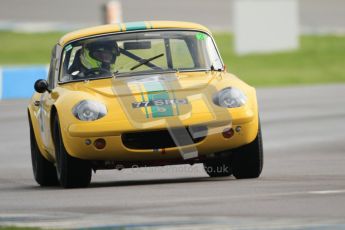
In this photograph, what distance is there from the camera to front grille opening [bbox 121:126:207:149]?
9633 mm

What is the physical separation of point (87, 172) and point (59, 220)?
254 centimetres

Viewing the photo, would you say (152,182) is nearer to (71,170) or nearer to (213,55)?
(71,170)

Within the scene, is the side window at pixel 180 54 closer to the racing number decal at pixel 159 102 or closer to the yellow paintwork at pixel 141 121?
the yellow paintwork at pixel 141 121

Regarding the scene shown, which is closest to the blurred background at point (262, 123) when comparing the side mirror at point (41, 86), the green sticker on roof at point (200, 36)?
the side mirror at point (41, 86)

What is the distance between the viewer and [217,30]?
3378 cm

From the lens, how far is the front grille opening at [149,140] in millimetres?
9633

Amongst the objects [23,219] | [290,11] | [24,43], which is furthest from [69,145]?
[24,43]

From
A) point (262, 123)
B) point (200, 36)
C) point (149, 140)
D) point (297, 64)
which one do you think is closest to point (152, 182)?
point (149, 140)

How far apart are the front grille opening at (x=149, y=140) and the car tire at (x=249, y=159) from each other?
487 millimetres

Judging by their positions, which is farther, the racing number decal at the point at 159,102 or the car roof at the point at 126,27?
the car roof at the point at 126,27

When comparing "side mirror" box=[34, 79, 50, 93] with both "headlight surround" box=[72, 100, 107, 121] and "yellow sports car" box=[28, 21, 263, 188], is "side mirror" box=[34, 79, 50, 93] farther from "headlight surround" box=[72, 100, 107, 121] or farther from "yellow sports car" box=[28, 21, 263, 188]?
"headlight surround" box=[72, 100, 107, 121]

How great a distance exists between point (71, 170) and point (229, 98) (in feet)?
4.51

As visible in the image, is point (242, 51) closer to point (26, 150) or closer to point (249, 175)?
point (26, 150)

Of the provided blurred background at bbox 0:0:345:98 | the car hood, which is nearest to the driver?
the car hood
